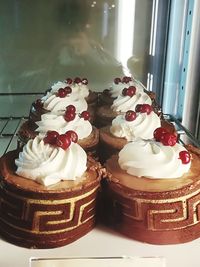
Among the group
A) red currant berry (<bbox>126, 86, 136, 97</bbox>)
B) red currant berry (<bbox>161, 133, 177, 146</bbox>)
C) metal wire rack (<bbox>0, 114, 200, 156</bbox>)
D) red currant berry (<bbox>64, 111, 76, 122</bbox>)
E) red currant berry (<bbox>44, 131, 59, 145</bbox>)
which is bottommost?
metal wire rack (<bbox>0, 114, 200, 156</bbox>)

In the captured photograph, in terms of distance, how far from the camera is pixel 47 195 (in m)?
1.10

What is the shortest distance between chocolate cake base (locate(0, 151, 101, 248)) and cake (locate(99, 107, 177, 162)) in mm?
310

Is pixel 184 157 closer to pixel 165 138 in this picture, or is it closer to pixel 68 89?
pixel 165 138

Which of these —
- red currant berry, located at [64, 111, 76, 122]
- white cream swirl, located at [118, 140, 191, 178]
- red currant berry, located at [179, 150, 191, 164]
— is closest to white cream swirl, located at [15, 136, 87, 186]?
white cream swirl, located at [118, 140, 191, 178]

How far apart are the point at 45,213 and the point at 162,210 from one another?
285 millimetres

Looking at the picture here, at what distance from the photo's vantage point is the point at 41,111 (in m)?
1.74

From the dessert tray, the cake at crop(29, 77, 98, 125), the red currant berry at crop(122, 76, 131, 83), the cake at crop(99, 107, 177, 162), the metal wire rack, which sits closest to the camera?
the dessert tray

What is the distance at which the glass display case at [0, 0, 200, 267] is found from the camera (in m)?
1.88

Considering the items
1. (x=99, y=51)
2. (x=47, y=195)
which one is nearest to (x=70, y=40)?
(x=99, y=51)

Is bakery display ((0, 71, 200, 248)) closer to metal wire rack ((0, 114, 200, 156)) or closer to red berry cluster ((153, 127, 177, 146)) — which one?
red berry cluster ((153, 127, 177, 146))

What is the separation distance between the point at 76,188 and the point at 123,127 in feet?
1.44

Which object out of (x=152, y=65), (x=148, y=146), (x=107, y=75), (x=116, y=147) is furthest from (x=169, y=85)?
(x=148, y=146)

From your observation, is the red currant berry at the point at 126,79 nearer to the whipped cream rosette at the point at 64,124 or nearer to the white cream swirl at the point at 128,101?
the white cream swirl at the point at 128,101

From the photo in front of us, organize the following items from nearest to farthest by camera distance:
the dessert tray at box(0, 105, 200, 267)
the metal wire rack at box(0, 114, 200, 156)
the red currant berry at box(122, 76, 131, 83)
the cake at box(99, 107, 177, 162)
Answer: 1. the dessert tray at box(0, 105, 200, 267)
2. the cake at box(99, 107, 177, 162)
3. the metal wire rack at box(0, 114, 200, 156)
4. the red currant berry at box(122, 76, 131, 83)
